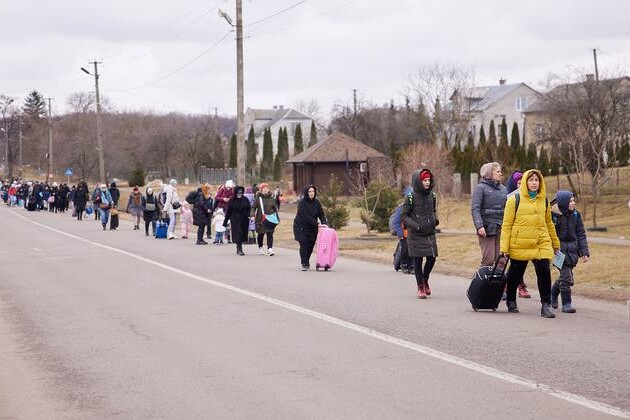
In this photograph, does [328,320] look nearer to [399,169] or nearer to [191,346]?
[191,346]

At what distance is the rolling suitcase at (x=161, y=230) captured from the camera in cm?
3366

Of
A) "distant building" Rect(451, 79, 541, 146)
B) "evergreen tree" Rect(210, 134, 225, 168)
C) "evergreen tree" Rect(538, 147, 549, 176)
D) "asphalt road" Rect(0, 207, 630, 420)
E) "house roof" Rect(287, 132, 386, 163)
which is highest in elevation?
"distant building" Rect(451, 79, 541, 146)

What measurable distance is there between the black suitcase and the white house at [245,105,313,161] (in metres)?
121

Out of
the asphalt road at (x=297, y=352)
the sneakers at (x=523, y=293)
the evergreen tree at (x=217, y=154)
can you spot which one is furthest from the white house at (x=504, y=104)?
the sneakers at (x=523, y=293)

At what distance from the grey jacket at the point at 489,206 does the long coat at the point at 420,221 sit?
0.94m

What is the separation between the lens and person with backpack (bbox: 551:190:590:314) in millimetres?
13648

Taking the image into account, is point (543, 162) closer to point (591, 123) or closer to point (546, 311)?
point (591, 123)

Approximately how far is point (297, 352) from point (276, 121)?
137071 millimetres

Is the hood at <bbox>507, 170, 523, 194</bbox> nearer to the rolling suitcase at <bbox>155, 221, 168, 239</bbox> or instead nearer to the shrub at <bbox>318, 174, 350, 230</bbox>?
the rolling suitcase at <bbox>155, 221, 168, 239</bbox>

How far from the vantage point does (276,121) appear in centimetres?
14688

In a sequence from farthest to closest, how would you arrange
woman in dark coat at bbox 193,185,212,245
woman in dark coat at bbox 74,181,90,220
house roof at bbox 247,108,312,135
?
house roof at bbox 247,108,312,135 → woman in dark coat at bbox 74,181,90,220 → woman in dark coat at bbox 193,185,212,245

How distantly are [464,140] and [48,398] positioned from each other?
9349 centimetres

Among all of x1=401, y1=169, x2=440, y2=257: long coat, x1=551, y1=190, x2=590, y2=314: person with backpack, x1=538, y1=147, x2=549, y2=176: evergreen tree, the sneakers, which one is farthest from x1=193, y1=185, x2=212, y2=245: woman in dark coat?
x1=538, y1=147, x2=549, y2=176: evergreen tree

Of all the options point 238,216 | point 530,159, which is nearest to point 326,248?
point 238,216
